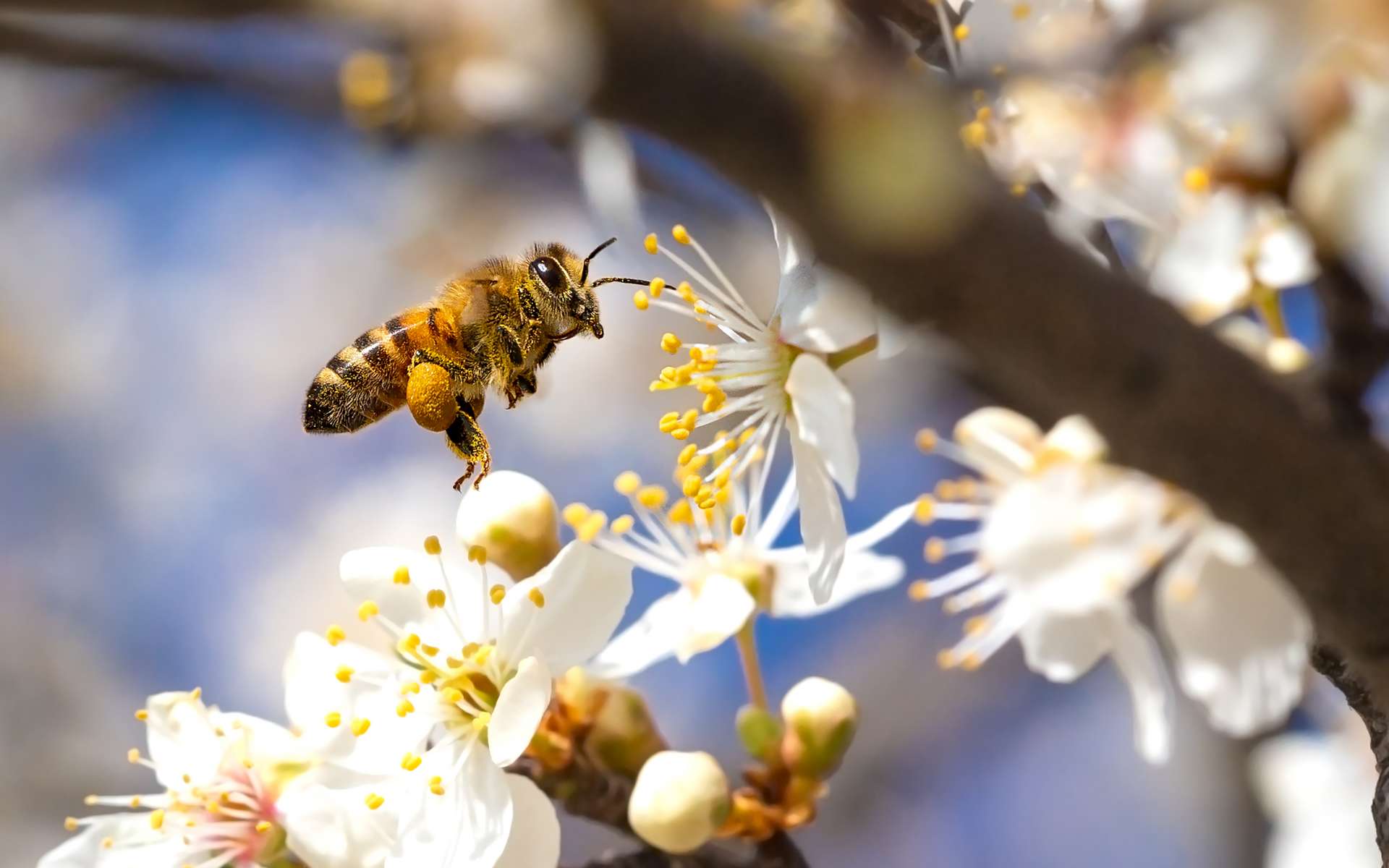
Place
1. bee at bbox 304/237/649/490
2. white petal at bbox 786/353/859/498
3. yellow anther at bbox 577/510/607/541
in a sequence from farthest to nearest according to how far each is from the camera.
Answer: bee at bbox 304/237/649/490 → yellow anther at bbox 577/510/607/541 → white petal at bbox 786/353/859/498

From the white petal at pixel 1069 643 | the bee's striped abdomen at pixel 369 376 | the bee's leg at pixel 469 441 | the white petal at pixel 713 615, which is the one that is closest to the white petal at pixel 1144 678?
the white petal at pixel 1069 643

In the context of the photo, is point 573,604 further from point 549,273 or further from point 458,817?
point 549,273

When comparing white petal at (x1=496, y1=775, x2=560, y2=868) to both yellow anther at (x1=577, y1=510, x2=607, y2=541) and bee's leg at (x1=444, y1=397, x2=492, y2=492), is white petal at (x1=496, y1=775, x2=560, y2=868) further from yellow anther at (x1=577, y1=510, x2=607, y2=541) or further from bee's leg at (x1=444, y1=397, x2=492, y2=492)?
bee's leg at (x1=444, y1=397, x2=492, y2=492)

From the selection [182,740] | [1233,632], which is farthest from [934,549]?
[182,740]

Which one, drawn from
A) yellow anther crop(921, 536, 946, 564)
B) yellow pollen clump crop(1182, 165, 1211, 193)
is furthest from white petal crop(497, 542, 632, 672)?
yellow pollen clump crop(1182, 165, 1211, 193)

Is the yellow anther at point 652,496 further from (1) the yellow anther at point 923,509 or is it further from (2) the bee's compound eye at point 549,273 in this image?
(2) the bee's compound eye at point 549,273

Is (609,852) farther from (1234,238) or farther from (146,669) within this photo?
(146,669)
